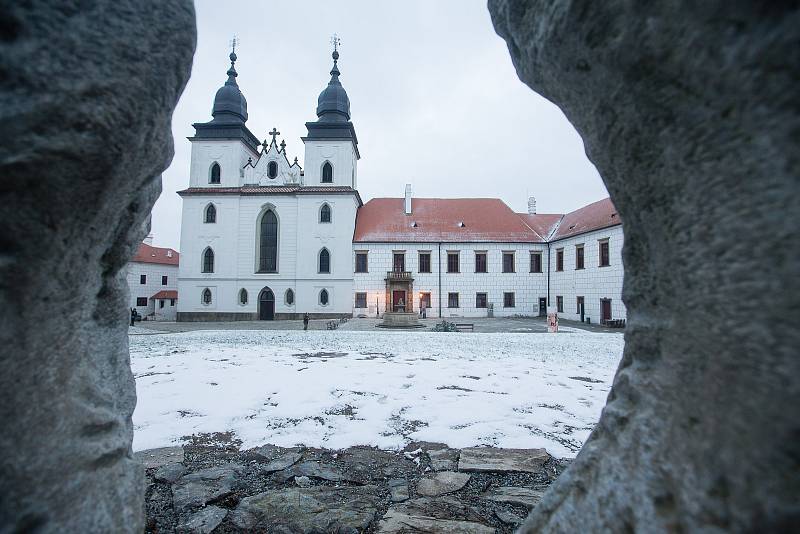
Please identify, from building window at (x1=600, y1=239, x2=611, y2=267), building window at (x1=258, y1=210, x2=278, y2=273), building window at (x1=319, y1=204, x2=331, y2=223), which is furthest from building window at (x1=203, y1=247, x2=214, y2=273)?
building window at (x1=600, y1=239, x2=611, y2=267)

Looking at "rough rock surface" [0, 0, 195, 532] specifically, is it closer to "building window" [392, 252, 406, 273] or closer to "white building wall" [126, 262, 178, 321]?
"building window" [392, 252, 406, 273]

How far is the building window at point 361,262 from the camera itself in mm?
26734

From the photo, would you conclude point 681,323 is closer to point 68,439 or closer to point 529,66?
point 529,66

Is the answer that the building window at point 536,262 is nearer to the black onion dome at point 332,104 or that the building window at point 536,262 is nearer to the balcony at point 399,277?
the balcony at point 399,277

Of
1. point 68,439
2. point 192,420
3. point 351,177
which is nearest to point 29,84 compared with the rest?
point 68,439

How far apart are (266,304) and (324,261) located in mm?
5029

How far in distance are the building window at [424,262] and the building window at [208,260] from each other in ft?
48.7

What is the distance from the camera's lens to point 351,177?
91.8ft

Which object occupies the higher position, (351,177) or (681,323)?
(351,177)

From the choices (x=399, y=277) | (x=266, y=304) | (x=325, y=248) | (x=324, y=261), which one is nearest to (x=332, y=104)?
(x=325, y=248)

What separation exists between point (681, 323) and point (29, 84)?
194cm

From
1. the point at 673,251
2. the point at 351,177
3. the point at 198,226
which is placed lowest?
the point at 673,251

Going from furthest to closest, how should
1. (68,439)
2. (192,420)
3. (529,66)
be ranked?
1. (192,420)
2. (529,66)
3. (68,439)

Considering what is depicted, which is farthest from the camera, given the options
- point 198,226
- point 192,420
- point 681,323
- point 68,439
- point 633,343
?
point 198,226
